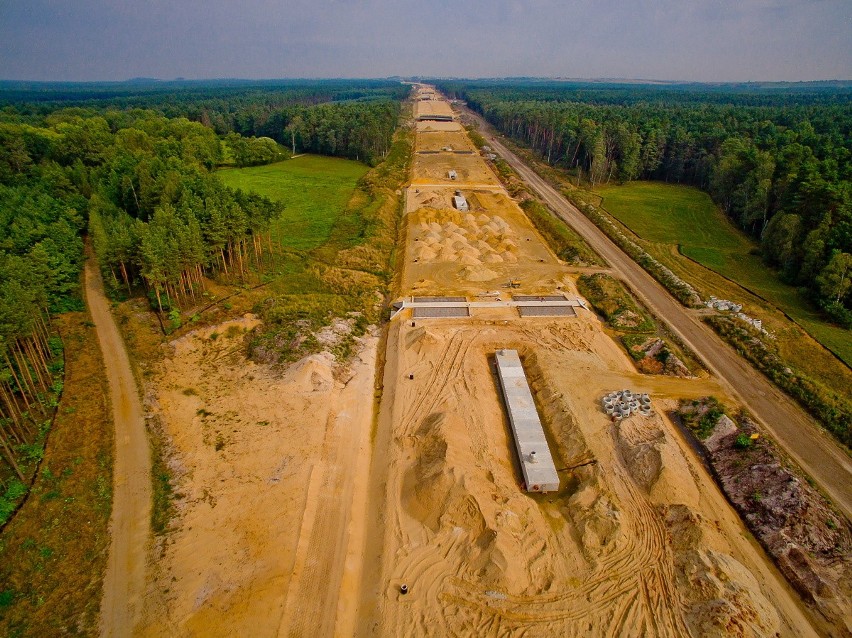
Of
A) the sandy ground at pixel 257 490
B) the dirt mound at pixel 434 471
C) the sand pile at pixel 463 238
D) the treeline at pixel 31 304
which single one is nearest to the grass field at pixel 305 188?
the sand pile at pixel 463 238

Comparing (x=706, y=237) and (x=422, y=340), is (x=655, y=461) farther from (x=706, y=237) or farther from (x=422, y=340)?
(x=706, y=237)

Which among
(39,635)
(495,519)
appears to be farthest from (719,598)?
(39,635)

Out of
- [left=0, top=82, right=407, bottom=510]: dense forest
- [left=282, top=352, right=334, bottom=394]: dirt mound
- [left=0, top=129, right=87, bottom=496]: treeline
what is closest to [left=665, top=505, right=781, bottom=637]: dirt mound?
[left=282, top=352, right=334, bottom=394]: dirt mound

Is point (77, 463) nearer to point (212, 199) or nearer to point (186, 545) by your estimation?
point (186, 545)

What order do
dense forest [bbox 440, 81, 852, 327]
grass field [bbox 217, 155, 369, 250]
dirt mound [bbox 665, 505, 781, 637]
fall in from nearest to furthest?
dirt mound [bbox 665, 505, 781, 637] → dense forest [bbox 440, 81, 852, 327] → grass field [bbox 217, 155, 369, 250]

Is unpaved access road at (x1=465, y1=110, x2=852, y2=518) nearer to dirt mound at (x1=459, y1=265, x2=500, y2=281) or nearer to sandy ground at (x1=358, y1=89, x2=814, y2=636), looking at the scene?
sandy ground at (x1=358, y1=89, x2=814, y2=636)

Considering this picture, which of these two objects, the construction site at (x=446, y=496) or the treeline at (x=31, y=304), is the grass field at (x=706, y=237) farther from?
the treeline at (x=31, y=304)

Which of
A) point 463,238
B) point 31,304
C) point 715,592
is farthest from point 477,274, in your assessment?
point 31,304
